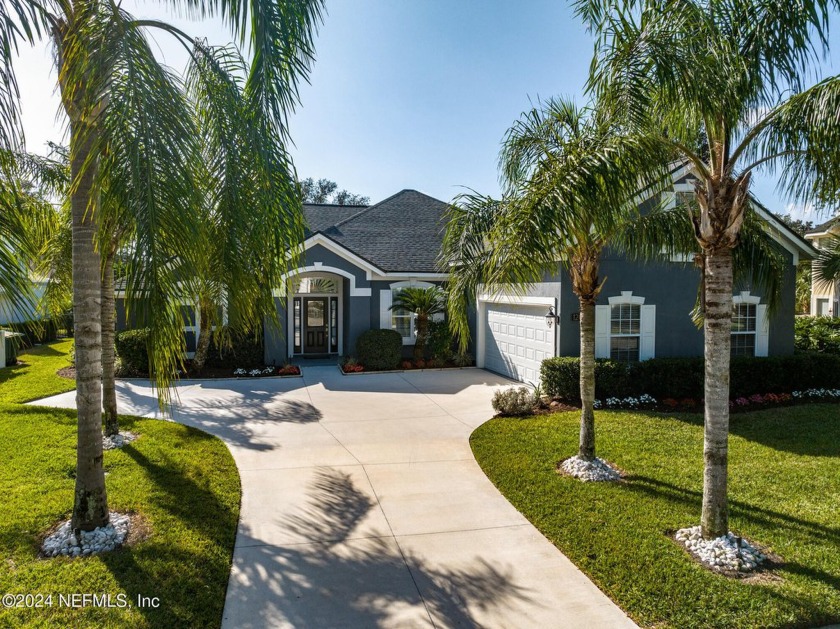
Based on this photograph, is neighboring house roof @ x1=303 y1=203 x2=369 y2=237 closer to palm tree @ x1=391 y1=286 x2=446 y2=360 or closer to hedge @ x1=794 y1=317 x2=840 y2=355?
palm tree @ x1=391 y1=286 x2=446 y2=360

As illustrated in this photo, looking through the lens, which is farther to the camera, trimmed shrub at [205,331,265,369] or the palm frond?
trimmed shrub at [205,331,265,369]

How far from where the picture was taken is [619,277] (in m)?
12.5

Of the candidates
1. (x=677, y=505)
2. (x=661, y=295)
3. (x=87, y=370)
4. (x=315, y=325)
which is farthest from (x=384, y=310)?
(x=87, y=370)

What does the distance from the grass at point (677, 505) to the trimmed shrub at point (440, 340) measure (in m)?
6.18

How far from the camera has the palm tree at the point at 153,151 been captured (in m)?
4.07

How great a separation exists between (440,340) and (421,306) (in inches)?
49.3

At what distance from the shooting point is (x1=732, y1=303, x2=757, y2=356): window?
43.9ft

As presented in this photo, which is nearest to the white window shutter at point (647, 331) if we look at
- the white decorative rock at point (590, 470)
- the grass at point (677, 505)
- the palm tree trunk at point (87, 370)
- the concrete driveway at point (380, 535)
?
the grass at point (677, 505)

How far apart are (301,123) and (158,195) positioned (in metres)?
2.26

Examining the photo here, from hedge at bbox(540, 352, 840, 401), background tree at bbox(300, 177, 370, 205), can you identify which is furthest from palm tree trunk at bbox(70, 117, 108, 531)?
background tree at bbox(300, 177, 370, 205)

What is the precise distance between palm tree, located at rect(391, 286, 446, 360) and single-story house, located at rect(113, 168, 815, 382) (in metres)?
0.66

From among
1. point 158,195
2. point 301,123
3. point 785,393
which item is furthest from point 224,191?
point 785,393

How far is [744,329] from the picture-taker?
13438 millimetres

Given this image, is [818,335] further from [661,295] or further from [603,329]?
[603,329]
